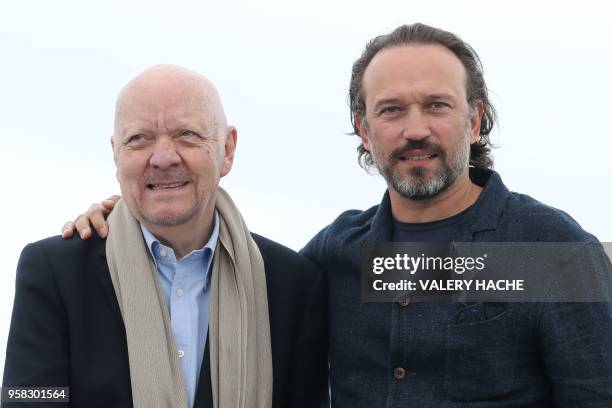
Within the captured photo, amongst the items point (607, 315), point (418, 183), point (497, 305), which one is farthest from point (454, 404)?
point (418, 183)

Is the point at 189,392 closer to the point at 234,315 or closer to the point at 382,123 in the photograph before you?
the point at 234,315

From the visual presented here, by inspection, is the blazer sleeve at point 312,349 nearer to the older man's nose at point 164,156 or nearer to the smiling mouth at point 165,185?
the smiling mouth at point 165,185

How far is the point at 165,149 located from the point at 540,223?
1995 millimetres

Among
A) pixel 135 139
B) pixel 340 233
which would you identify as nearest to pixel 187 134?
pixel 135 139

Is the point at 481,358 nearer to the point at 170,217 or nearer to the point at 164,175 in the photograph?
the point at 170,217

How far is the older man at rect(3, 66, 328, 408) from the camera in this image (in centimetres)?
413

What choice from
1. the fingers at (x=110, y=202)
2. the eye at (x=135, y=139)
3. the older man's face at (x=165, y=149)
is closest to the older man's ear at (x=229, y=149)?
the older man's face at (x=165, y=149)

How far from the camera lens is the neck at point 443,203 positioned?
4.45 meters

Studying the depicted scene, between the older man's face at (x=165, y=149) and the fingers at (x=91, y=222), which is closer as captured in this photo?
the older man's face at (x=165, y=149)

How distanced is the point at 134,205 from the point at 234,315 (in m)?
0.82

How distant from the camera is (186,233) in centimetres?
445

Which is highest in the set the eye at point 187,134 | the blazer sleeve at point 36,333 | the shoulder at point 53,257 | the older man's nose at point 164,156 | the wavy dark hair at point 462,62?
the wavy dark hair at point 462,62

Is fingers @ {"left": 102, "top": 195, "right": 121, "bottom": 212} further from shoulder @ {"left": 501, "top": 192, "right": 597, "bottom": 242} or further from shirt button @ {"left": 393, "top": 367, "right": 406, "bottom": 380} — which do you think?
shoulder @ {"left": 501, "top": 192, "right": 597, "bottom": 242}

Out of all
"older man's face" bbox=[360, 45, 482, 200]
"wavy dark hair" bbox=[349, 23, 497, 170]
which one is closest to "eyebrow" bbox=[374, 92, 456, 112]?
"older man's face" bbox=[360, 45, 482, 200]
